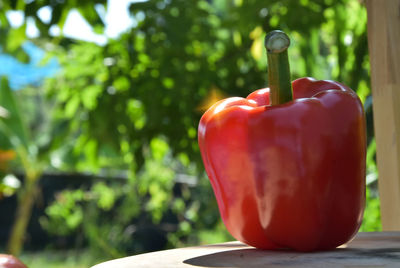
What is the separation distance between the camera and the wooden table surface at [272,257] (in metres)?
0.65

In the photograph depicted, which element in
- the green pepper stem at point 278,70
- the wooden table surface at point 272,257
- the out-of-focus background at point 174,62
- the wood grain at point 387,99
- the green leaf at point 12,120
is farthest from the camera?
the green leaf at point 12,120

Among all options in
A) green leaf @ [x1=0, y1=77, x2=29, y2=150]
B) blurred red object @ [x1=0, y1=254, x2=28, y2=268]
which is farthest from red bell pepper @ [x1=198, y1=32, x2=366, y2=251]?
green leaf @ [x1=0, y1=77, x2=29, y2=150]

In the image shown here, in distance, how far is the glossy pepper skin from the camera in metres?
0.77

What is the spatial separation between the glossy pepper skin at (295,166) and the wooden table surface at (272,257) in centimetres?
3

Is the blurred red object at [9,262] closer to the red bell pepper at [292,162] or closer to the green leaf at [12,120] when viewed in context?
the red bell pepper at [292,162]

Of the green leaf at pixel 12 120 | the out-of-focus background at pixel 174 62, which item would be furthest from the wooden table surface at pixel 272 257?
the green leaf at pixel 12 120

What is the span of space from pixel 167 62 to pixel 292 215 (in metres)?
1.68

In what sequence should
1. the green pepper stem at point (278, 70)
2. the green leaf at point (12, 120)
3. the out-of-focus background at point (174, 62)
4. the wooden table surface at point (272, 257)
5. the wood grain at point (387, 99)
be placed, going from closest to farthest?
the wooden table surface at point (272, 257)
the green pepper stem at point (278, 70)
the wood grain at point (387, 99)
the out-of-focus background at point (174, 62)
the green leaf at point (12, 120)

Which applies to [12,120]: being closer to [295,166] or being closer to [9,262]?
[9,262]

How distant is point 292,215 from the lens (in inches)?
30.8

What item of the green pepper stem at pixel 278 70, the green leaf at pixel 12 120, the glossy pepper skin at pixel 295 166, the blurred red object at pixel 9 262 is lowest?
the green leaf at pixel 12 120

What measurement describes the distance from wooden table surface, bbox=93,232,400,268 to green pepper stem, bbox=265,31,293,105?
0.66 feet

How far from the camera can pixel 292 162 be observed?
0.77 m

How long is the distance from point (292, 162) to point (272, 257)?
125 mm
